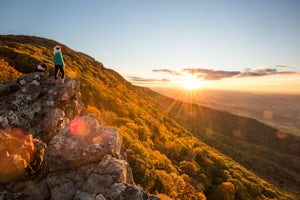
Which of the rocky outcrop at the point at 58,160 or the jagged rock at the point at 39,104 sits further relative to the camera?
the jagged rock at the point at 39,104

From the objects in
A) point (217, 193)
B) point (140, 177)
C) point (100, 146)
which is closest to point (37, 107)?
point (100, 146)

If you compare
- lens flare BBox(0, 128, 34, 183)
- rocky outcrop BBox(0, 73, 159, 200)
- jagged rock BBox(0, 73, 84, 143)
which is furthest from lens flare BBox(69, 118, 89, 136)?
jagged rock BBox(0, 73, 84, 143)

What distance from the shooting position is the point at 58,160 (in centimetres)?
1260

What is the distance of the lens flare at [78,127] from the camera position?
46.9 feet

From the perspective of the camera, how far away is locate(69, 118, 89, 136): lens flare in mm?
14302

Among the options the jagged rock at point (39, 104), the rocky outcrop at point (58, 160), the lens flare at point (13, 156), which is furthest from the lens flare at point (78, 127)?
the jagged rock at point (39, 104)

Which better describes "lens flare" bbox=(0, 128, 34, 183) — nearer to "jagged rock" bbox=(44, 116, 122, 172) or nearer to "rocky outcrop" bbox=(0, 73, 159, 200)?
"rocky outcrop" bbox=(0, 73, 159, 200)

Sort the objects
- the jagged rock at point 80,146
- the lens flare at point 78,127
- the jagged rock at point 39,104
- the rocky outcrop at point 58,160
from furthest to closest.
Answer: the jagged rock at point 39,104 < the lens flare at point 78,127 < the jagged rock at point 80,146 < the rocky outcrop at point 58,160

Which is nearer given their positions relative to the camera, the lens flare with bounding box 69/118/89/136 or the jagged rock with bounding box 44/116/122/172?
the jagged rock with bounding box 44/116/122/172

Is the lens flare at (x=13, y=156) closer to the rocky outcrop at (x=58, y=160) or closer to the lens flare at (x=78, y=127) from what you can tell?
the rocky outcrop at (x=58, y=160)

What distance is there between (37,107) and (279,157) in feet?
720

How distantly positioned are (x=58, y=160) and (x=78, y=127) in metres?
2.68

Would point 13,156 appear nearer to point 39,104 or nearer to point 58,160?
point 58,160

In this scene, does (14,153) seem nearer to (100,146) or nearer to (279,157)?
(100,146)
